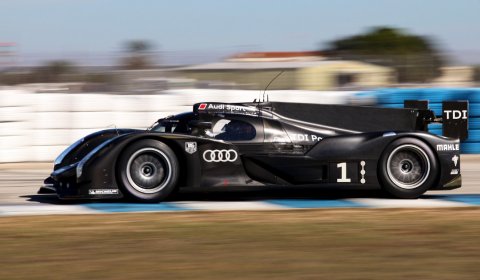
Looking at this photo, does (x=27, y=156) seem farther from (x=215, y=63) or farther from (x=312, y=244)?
(x=312, y=244)

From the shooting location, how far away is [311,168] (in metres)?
9.50

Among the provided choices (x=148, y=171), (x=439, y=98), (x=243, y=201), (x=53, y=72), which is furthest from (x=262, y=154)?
(x=53, y=72)

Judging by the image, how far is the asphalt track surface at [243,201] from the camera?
30.0 feet

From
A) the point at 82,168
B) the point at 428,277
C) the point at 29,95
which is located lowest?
the point at 428,277

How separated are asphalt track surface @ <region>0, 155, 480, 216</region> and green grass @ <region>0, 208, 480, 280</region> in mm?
534

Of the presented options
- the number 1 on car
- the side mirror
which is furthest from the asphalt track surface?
the side mirror

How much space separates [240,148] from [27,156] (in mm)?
6975

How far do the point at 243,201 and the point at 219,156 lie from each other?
2.28ft

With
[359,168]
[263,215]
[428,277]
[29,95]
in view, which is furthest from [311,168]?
[29,95]

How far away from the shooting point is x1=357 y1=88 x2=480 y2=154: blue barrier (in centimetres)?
1650

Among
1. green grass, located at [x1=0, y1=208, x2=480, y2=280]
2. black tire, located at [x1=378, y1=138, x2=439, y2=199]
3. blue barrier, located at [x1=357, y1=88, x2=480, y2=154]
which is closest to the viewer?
green grass, located at [x1=0, y1=208, x2=480, y2=280]

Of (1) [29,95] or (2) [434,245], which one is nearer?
(2) [434,245]

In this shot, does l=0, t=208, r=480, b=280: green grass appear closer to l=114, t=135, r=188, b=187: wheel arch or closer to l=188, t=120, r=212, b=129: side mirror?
l=114, t=135, r=188, b=187: wheel arch

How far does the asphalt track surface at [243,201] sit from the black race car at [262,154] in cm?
16
